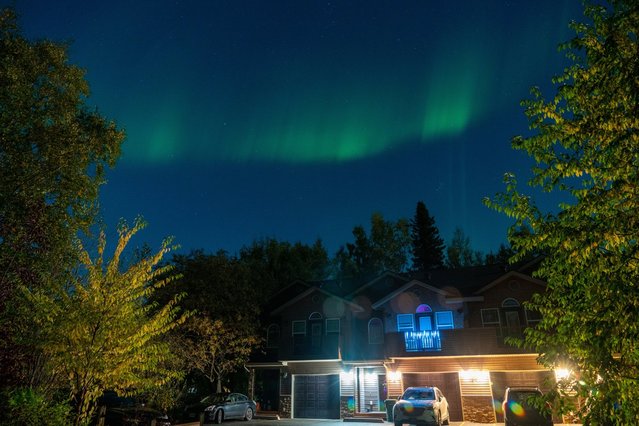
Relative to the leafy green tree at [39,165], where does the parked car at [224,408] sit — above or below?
below

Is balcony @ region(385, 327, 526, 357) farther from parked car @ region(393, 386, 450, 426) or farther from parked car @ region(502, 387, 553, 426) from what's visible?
parked car @ region(502, 387, 553, 426)

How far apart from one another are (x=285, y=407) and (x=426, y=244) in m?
43.6

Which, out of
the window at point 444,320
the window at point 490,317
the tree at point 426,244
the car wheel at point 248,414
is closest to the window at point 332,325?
the window at point 444,320

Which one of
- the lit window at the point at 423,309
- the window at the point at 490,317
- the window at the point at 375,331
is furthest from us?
the window at the point at 375,331

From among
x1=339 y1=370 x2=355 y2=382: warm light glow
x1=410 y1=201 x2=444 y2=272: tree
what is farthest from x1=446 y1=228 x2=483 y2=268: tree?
x1=339 y1=370 x2=355 y2=382: warm light glow

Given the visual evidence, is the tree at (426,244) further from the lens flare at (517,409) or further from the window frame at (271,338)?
the lens flare at (517,409)

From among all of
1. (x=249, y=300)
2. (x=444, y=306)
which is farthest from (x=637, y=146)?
(x=249, y=300)

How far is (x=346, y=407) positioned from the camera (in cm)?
2609

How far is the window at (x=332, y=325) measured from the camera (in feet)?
94.7

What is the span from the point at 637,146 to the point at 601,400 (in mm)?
4024

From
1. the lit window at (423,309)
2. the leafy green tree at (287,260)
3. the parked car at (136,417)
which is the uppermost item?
the leafy green tree at (287,260)

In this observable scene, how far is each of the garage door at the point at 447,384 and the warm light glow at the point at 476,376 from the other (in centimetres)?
A: 58

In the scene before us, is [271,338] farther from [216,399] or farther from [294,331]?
[216,399]

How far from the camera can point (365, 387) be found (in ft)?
87.0
